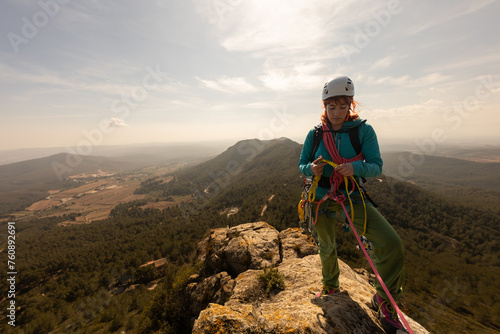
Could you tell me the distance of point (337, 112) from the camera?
12.7ft

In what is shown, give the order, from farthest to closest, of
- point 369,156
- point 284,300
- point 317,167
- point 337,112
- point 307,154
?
point 284,300, point 307,154, point 337,112, point 317,167, point 369,156

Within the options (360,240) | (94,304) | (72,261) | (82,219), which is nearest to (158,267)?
(94,304)

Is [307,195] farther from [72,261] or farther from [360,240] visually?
[72,261]

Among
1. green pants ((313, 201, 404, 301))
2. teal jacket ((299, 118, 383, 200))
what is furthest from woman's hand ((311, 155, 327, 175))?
green pants ((313, 201, 404, 301))

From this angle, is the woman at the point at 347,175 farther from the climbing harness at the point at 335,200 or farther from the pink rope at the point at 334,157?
the climbing harness at the point at 335,200

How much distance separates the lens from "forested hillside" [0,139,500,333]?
33.3m

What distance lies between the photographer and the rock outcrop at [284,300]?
3689 mm

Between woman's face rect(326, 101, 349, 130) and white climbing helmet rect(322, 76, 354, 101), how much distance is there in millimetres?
184

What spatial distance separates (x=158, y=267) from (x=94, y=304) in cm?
1679

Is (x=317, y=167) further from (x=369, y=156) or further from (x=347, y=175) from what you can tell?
(x=369, y=156)

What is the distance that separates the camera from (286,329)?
11.6ft

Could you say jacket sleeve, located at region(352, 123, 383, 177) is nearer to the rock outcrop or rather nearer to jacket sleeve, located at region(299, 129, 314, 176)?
jacket sleeve, located at region(299, 129, 314, 176)

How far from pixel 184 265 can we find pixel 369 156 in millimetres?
21744

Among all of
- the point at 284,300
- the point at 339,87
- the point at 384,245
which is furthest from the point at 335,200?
the point at 284,300
